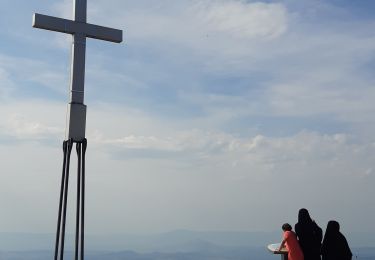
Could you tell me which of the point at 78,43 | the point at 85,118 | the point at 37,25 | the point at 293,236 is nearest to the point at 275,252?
the point at 293,236

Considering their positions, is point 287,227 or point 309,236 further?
point 287,227

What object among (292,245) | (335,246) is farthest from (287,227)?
(335,246)

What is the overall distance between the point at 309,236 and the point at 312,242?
4.6 inches

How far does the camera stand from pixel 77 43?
892cm

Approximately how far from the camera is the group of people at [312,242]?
896cm

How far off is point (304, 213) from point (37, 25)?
5.51 m

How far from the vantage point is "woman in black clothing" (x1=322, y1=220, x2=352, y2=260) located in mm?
8927

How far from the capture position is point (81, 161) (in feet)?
27.6

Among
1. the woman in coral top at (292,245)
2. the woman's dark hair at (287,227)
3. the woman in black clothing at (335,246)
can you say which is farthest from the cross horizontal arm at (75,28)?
the woman in black clothing at (335,246)

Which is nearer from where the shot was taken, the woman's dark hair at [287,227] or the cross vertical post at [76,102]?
A: the cross vertical post at [76,102]

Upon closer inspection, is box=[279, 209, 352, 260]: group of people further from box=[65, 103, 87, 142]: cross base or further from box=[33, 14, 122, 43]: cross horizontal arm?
box=[33, 14, 122, 43]: cross horizontal arm

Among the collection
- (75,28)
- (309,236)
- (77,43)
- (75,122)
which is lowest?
(309,236)

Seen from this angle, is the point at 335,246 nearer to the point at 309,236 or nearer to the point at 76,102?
the point at 309,236

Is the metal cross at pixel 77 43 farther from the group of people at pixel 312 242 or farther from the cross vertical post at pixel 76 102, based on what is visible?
the group of people at pixel 312 242
